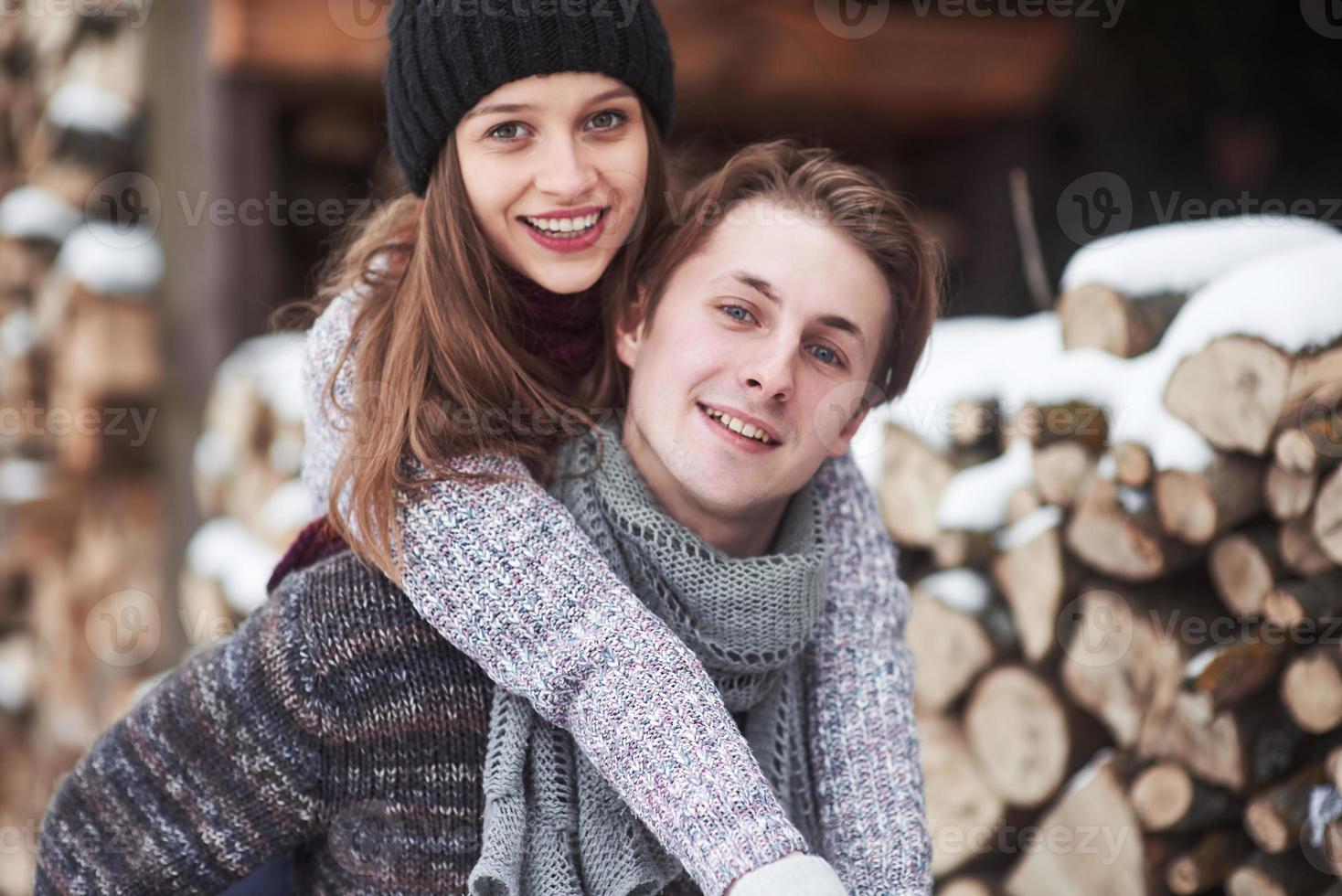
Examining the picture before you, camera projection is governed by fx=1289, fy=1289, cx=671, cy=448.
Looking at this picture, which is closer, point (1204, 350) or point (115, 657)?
point (1204, 350)

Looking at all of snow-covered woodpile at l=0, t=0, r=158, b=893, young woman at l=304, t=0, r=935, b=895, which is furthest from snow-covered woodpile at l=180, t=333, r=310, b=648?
young woman at l=304, t=0, r=935, b=895

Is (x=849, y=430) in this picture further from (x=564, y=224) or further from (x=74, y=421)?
(x=74, y=421)

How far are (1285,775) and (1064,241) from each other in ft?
9.10

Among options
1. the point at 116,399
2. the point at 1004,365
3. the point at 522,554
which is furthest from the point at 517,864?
the point at 116,399

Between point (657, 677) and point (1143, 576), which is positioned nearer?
point (657, 677)

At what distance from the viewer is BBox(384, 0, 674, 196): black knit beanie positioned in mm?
1669

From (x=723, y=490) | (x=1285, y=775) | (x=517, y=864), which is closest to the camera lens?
(x=517, y=864)

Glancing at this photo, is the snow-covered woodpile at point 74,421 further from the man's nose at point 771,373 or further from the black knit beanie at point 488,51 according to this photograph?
the man's nose at point 771,373

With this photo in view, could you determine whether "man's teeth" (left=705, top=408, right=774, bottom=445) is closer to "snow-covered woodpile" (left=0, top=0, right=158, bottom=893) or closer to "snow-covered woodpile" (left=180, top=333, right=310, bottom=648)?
"snow-covered woodpile" (left=180, top=333, right=310, bottom=648)

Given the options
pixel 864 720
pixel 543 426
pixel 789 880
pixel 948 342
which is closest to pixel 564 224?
pixel 543 426

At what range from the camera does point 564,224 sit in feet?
5.57

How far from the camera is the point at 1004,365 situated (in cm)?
233

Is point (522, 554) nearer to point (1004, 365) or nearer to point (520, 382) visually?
point (520, 382)

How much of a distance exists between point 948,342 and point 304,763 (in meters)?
1.62
